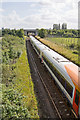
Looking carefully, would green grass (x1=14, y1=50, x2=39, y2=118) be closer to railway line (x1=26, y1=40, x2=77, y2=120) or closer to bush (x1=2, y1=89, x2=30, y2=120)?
railway line (x1=26, y1=40, x2=77, y2=120)

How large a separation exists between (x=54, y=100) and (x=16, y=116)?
509cm

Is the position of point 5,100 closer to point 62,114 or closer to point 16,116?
point 16,116

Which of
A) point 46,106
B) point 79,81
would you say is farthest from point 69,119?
point 79,81

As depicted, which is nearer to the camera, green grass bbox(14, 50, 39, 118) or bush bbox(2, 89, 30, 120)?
bush bbox(2, 89, 30, 120)

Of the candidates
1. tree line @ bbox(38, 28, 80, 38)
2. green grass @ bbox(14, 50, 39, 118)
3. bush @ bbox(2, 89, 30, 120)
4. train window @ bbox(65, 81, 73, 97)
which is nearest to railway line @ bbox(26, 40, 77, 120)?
green grass @ bbox(14, 50, 39, 118)

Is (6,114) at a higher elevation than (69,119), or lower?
higher

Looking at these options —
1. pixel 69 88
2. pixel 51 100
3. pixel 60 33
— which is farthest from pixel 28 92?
pixel 60 33

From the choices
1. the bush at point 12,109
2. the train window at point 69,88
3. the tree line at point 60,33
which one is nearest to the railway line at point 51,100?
the train window at point 69,88

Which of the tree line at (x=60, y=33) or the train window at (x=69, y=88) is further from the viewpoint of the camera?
the tree line at (x=60, y=33)

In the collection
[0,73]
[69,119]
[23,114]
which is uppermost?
[0,73]

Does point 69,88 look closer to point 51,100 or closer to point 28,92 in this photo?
point 51,100

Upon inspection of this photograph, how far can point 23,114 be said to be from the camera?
7629mm

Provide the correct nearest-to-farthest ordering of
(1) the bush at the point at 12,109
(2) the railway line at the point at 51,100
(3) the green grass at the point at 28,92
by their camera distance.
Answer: (1) the bush at the point at 12,109 → (2) the railway line at the point at 51,100 → (3) the green grass at the point at 28,92

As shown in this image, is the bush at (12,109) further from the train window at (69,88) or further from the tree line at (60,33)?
the tree line at (60,33)
